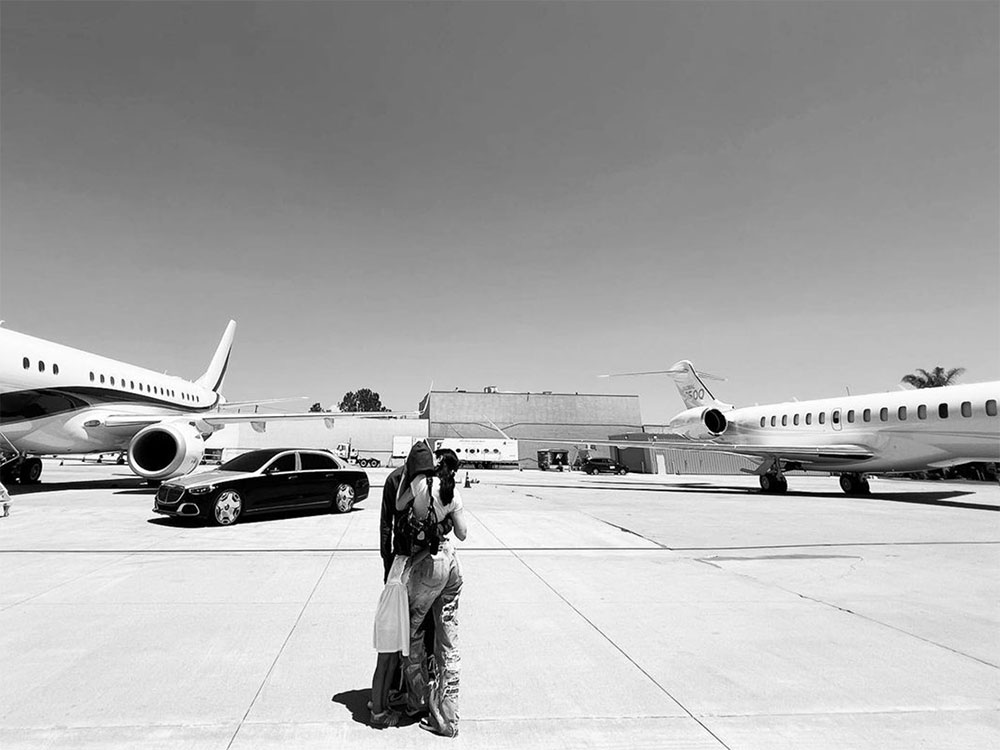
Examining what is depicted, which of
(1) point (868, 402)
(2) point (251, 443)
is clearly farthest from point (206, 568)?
(2) point (251, 443)

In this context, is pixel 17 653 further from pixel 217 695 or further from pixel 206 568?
pixel 206 568

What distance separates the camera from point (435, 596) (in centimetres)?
326

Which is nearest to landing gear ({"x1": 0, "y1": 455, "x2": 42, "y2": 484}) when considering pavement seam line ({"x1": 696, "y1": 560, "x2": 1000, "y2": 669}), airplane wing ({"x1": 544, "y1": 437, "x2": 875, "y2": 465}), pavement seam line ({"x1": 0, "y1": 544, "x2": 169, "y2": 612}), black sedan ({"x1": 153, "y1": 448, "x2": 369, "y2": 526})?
black sedan ({"x1": 153, "y1": 448, "x2": 369, "y2": 526})

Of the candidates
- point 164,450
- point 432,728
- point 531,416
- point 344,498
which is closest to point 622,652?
point 432,728

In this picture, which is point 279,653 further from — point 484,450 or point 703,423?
point 484,450

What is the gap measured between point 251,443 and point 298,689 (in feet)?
197

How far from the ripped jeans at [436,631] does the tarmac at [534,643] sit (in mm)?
221

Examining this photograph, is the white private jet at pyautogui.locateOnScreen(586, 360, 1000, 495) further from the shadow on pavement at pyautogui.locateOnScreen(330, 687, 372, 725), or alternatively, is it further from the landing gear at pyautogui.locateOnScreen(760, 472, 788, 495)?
the shadow on pavement at pyautogui.locateOnScreen(330, 687, 372, 725)

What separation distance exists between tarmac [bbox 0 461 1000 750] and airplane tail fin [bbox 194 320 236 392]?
2167cm

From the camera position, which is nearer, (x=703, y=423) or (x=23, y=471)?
(x=23, y=471)

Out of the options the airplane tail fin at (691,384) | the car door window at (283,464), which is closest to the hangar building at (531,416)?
the airplane tail fin at (691,384)

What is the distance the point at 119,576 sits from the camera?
21.6ft

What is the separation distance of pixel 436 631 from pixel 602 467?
42.4m

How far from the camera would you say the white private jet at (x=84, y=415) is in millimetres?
14812
